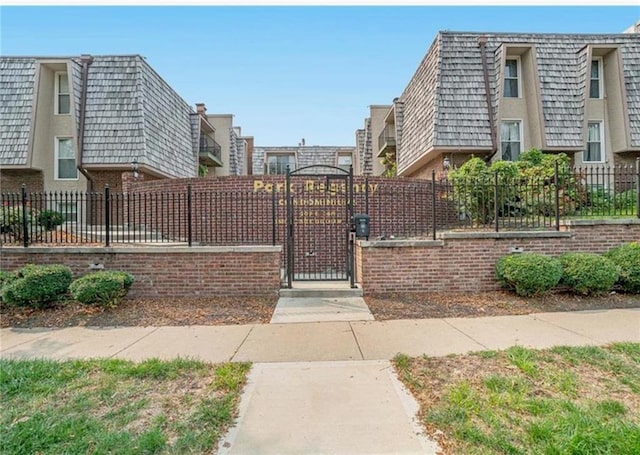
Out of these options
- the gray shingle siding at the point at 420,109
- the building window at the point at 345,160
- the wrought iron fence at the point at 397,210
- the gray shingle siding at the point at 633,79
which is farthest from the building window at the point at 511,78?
the building window at the point at 345,160

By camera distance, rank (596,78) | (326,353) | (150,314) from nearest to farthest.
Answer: (326,353)
(150,314)
(596,78)

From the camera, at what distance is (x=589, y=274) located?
20.9 feet

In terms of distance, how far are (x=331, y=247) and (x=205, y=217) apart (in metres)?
3.28

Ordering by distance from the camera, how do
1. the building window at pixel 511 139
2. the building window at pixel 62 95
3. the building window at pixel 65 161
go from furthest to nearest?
1. the building window at pixel 62 95
2. the building window at pixel 65 161
3. the building window at pixel 511 139

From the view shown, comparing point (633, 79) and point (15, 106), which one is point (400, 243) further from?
point (15, 106)

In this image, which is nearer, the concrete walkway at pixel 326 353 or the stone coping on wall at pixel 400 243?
the concrete walkway at pixel 326 353

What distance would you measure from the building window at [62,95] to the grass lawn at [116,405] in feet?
45.4

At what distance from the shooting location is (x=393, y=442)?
2615mm

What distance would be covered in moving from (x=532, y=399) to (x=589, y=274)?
4445 millimetres

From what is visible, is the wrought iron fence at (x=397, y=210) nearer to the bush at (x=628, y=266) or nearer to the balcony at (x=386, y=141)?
the bush at (x=628, y=266)

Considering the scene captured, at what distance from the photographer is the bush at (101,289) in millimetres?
6059

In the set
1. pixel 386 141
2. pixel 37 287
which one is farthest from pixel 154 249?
pixel 386 141

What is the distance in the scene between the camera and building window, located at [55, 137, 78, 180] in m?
14.2

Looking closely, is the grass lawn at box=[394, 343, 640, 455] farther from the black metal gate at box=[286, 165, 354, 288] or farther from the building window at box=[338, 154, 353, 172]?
the building window at box=[338, 154, 353, 172]
